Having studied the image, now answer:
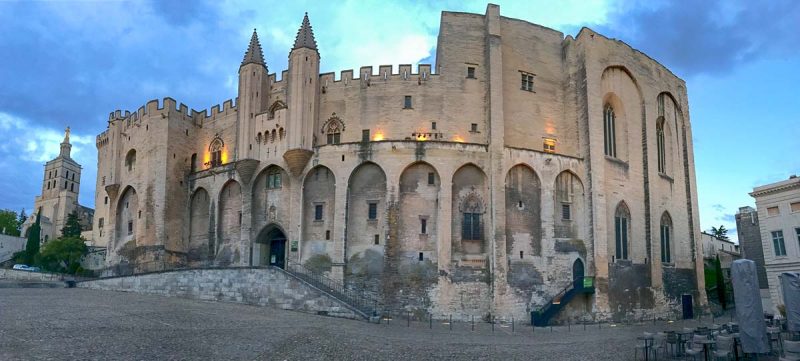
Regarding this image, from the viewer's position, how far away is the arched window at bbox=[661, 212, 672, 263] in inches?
1706

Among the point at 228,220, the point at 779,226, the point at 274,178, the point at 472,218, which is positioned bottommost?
the point at 779,226

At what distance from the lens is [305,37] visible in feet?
133

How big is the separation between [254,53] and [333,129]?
7.59 meters

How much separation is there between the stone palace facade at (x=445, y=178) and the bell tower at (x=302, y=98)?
0.09 m

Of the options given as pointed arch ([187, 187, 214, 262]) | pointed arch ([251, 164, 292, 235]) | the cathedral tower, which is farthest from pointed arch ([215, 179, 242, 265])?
the cathedral tower

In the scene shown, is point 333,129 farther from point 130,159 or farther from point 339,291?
point 130,159

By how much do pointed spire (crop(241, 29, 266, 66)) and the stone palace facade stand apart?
11 centimetres

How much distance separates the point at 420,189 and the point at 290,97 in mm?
9793

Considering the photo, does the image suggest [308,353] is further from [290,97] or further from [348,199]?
[290,97]

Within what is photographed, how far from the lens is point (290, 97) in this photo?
39.5 metres

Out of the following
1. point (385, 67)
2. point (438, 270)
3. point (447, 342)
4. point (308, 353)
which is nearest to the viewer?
point (308, 353)

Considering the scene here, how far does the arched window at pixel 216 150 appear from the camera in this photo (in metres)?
44.1

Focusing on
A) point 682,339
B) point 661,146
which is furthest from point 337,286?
point 661,146

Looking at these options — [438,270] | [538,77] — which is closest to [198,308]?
[438,270]
